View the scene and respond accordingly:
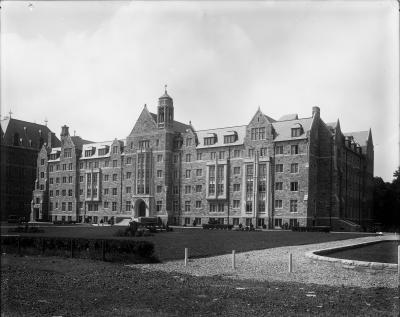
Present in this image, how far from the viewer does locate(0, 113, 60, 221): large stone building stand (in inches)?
3730

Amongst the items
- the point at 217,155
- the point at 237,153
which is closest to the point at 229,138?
the point at 237,153

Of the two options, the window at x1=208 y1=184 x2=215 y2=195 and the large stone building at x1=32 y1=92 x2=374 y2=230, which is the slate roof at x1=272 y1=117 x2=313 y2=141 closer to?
the large stone building at x1=32 y1=92 x2=374 y2=230

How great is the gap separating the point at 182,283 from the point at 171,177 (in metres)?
64.0

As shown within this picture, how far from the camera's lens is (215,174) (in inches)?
2844

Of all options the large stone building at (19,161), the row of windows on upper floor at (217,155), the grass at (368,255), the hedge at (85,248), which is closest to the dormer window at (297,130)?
the row of windows on upper floor at (217,155)

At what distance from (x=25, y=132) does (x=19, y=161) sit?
23.7 feet

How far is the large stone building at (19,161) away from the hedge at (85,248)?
240 feet

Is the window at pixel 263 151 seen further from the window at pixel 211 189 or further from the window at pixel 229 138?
the window at pixel 211 189

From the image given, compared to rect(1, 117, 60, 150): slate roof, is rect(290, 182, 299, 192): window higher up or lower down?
lower down

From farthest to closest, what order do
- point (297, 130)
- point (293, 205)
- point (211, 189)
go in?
1. point (211, 189)
2. point (297, 130)
3. point (293, 205)

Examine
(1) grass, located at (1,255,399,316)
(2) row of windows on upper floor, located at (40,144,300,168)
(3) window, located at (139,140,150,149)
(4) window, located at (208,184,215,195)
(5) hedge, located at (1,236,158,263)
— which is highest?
(3) window, located at (139,140,150,149)

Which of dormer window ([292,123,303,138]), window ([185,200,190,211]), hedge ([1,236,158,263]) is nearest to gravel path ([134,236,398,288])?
hedge ([1,236,158,263])

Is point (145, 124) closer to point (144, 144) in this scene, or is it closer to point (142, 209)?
point (144, 144)

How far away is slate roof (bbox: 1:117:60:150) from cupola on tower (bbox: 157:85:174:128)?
3667 cm
